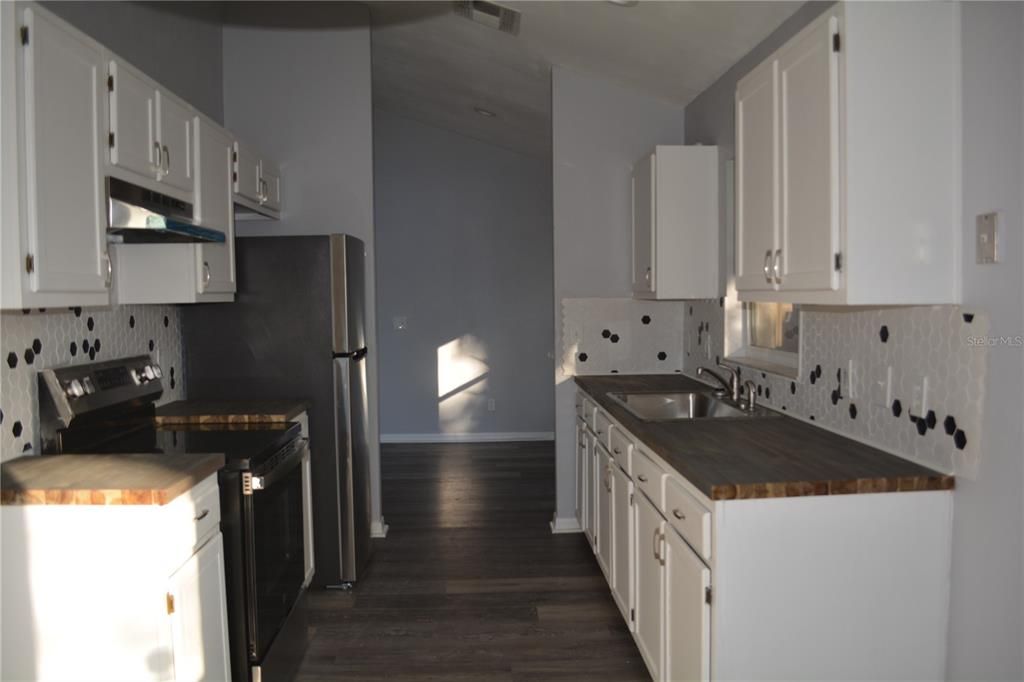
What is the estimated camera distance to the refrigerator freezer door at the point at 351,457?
3766mm

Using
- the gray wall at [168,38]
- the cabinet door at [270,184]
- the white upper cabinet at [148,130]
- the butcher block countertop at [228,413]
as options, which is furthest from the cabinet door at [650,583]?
the gray wall at [168,38]

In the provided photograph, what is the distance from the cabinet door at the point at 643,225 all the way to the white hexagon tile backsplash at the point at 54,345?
236 cm

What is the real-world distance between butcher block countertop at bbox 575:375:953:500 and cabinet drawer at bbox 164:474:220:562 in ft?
4.54

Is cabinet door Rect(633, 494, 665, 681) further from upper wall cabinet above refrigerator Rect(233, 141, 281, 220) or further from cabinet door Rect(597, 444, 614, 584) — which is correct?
upper wall cabinet above refrigerator Rect(233, 141, 281, 220)

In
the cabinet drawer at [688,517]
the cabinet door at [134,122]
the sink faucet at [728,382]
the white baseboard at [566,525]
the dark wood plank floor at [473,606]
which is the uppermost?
the cabinet door at [134,122]

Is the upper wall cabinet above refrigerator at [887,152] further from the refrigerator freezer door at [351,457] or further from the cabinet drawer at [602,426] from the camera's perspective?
the refrigerator freezer door at [351,457]

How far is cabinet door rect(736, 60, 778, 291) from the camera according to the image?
2.36 m

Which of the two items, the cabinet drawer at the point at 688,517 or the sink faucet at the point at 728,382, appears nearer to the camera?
the cabinet drawer at the point at 688,517

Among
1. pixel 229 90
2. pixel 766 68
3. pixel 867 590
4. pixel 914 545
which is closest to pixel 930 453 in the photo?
pixel 914 545

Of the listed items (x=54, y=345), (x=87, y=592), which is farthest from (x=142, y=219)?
(x=87, y=592)

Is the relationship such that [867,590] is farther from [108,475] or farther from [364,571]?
[364,571]

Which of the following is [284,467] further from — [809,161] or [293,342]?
[809,161]

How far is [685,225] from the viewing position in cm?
393

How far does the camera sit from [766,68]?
2387mm
